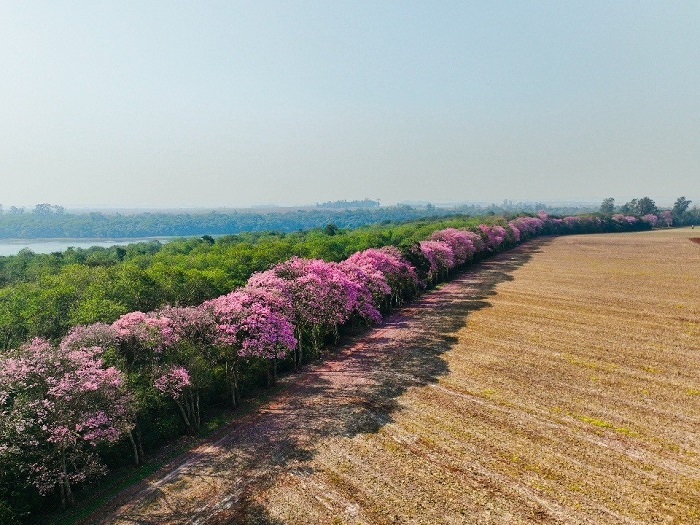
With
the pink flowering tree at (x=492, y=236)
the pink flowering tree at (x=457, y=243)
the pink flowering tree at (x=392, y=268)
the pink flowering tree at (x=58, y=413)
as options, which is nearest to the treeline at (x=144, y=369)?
the pink flowering tree at (x=58, y=413)

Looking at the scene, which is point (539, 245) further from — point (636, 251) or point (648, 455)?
point (648, 455)

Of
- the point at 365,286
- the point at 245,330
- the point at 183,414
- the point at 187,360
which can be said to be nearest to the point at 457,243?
the point at 365,286

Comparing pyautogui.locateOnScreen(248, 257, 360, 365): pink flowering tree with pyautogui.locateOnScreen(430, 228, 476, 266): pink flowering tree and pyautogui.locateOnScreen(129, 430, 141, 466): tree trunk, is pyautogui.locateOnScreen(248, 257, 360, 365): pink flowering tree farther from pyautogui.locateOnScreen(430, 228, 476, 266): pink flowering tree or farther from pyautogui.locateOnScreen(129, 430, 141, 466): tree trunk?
pyautogui.locateOnScreen(430, 228, 476, 266): pink flowering tree

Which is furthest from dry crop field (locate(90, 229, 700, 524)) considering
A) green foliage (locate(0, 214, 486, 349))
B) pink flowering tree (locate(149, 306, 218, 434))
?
green foliage (locate(0, 214, 486, 349))

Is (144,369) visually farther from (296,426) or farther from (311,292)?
(311,292)

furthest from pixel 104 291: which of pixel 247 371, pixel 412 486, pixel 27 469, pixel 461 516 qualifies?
pixel 461 516

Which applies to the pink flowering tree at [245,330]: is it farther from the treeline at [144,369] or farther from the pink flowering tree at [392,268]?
the pink flowering tree at [392,268]

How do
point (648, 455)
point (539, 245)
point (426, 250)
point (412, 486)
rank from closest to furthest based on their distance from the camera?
point (412, 486), point (648, 455), point (426, 250), point (539, 245)
